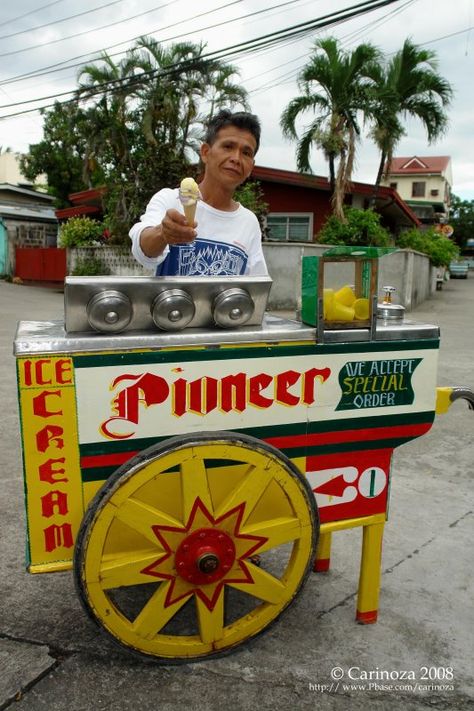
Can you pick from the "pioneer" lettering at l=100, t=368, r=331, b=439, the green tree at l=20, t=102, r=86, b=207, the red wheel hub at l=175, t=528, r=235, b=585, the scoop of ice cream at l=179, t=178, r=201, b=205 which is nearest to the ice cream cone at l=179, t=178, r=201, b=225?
the scoop of ice cream at l=179, t=178, r=201, b=205

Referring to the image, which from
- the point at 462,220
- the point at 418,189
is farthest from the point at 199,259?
the point at 462,220

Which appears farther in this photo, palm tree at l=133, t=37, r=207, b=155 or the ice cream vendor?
palm tree at l=133, t=37, r=207, b=155

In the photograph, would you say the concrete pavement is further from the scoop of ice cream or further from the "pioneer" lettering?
the scoop of ice cream

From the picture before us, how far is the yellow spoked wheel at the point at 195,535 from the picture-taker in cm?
146

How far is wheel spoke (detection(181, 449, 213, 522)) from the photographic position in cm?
148

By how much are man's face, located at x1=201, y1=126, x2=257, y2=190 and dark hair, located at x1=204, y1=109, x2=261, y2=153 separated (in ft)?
0.05

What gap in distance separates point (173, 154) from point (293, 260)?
4.63 m

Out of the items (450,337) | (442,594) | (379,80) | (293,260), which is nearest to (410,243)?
(379,80)

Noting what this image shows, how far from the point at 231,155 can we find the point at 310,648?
1697 mm

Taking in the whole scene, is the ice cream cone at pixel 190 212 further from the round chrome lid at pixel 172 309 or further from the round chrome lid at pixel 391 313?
the round chrome lid at pixel 391 313

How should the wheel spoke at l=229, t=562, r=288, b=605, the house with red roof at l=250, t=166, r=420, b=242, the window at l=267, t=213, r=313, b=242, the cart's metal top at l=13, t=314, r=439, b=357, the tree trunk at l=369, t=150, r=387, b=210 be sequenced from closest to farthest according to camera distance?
the cart's metal top at l=13, t=314, r=439, b=357 → the wheel spoke at l=229, t=562, r=288, b=605 → the tree trunk at l=369, t=150, r=387, b=210 → the house with red roof at l=250, t=166, r=420, b=242 → the window at l=267, t=213, r=313, b=242

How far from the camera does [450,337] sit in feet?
28.3

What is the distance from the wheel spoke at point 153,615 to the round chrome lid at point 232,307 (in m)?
0.77

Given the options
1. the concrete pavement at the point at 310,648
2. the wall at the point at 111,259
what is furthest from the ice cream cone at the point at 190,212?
the wall at the point at 111,259
